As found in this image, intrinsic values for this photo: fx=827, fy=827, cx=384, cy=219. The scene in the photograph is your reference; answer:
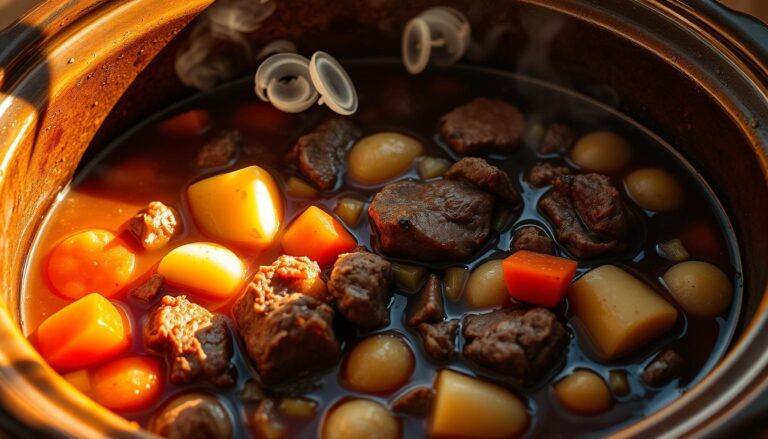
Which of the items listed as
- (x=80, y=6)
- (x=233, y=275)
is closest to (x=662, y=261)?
(x=233, y=275)

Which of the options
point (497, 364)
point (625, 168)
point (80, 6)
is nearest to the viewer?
point (497, 364)

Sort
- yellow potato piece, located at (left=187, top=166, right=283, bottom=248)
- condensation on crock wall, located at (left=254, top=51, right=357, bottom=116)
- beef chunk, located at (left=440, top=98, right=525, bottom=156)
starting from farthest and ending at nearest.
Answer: condensation on crock wall, located at (left=254, top=51, right=357, bottom=116), beef chunk, located at (left=440, top=98, right=525, bottom=156), yellow potato piece, located at (left=187, top=166, right=283, bottom=248)

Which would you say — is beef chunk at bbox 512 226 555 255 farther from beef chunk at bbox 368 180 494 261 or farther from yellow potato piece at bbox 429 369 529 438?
yellow potato piece at bbox 429 369 529 438

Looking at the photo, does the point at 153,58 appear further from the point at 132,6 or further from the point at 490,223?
the point at 490,223

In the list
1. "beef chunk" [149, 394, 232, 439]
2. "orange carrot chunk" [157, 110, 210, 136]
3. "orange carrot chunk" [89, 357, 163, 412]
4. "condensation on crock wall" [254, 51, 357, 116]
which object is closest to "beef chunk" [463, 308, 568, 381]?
"beef chunk" [149, 394, 232, 439]

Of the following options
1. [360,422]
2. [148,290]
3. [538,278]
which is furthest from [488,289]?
[148,290]
